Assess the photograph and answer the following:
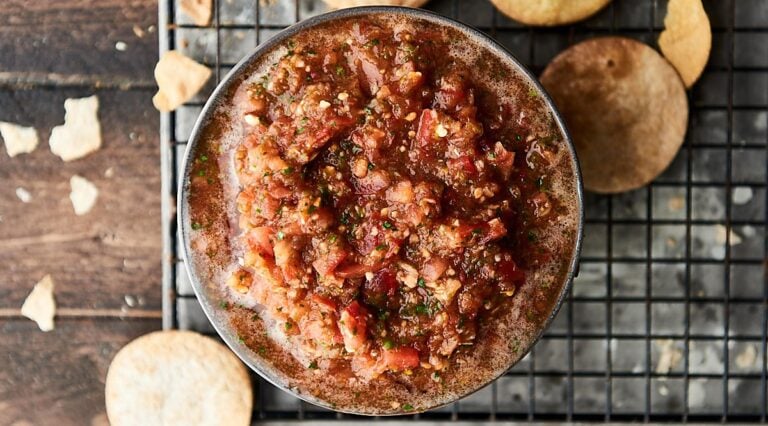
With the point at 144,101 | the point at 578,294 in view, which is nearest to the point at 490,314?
the point at 578,294

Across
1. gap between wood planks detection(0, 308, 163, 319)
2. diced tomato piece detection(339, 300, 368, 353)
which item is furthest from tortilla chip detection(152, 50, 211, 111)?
diced tomato piece detection(339, 300, 368, 353)

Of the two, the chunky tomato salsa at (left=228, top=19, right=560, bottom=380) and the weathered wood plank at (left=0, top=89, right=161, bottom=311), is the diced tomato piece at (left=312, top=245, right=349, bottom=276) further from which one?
the weathered wood plank at (left=0, top=89, right=161, bottom=311)

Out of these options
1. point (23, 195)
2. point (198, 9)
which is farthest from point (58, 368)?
point (198, 9)

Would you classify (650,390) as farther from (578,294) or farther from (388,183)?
(388,183)

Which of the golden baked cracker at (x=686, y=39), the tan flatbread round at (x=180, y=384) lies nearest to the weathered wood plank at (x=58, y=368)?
the tan flatbread round at (x=180, y=384)

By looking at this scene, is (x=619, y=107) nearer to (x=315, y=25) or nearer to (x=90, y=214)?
(x=315, y=25)

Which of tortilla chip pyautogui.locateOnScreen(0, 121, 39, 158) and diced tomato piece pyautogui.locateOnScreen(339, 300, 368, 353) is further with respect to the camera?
tortilla chip pyautogui.locateOnScreen(0, 121, 39, 158)
